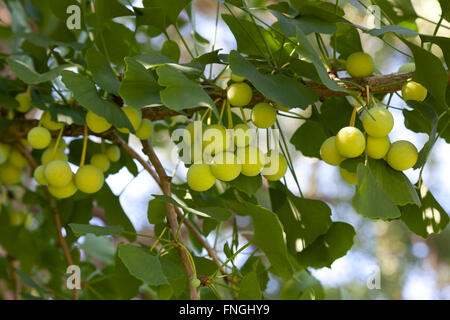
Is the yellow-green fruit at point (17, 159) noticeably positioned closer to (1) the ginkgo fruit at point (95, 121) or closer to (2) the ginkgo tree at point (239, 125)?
(2) the ginkgo tree at point (239, 125)

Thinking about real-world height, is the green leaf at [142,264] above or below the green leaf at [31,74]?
below

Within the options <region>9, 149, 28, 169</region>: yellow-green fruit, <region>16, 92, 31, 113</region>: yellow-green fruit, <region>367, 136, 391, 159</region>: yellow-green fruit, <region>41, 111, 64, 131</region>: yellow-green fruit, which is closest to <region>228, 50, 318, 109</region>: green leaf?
<region>367, 136, 391, 159</region>: yellow-green fruit

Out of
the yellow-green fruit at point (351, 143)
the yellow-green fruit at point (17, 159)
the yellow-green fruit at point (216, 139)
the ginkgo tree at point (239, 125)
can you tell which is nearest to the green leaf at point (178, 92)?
the ginkgo tree at point (239, 125)

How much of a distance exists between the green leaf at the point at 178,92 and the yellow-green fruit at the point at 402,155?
0.30 m

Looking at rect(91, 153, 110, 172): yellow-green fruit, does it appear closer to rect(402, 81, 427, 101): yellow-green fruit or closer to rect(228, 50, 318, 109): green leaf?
rect(228, 50, 318, 109): green leaf

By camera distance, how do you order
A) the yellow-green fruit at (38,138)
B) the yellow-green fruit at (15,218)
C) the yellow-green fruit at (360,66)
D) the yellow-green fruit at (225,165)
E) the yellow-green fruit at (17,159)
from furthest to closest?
the yellow-green fruit at (15,218) → the yellow-green fruit at (17,159) → the yellow-green fruit at (38,138) → the yellow-green fruit at (360,66) → the yellow-green fruit at (225,165)

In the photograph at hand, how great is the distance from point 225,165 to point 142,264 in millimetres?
180

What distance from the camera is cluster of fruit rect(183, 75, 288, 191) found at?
75 centimetres

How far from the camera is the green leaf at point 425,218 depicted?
89cm

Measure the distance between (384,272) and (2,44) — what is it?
10.9ft

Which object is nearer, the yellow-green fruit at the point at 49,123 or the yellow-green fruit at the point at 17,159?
the yellow-green fruit at the point at 49,123

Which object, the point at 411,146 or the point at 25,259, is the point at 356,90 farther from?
the point at 25,259

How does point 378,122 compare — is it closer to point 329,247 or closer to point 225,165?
point 225,165
